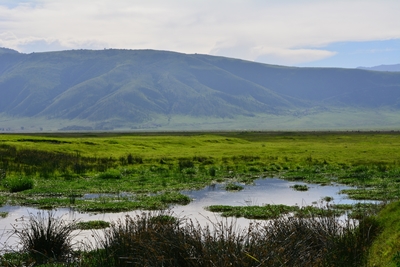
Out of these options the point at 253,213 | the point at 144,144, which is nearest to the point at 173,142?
the point at 144,144

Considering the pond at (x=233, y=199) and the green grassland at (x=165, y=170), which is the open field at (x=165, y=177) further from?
the pond at (x=233, y=199)

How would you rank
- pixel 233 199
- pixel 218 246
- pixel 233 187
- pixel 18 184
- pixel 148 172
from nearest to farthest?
pixel 218 246, pixel 233 199, pixel 18 184, pixel 233 187, pixel 148 172

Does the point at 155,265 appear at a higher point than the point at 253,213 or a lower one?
higher

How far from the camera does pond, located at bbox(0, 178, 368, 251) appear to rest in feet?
81.0

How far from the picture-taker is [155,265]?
10344mm

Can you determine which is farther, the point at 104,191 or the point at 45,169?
the point at 45,169

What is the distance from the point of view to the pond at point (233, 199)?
2469 cm

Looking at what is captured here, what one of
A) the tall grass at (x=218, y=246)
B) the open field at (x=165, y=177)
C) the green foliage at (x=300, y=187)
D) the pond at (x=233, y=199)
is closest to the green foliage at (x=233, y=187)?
the open field at (x=165, y=177)

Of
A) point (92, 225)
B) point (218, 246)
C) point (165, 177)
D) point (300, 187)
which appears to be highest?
point (218, 246)

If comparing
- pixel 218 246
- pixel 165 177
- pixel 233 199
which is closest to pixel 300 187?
pixel 233 199

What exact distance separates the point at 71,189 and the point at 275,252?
1053 inches

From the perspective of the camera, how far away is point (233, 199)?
31.2m

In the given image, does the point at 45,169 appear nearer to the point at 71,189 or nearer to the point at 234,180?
the point at 71,189

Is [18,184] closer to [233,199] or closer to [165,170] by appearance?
[233,199]
